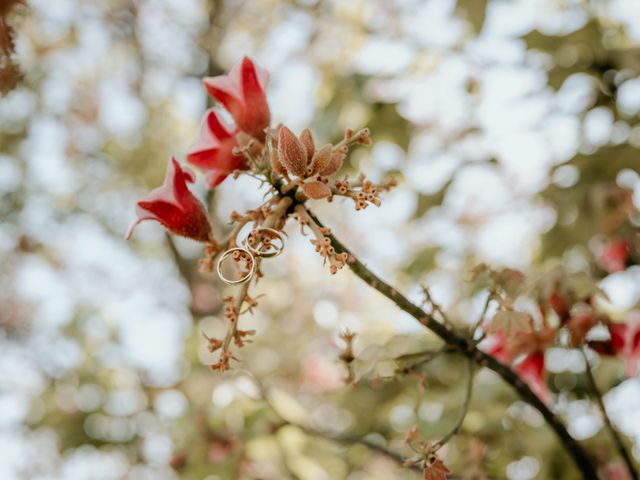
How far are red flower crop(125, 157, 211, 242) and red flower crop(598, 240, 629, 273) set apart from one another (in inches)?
32.9

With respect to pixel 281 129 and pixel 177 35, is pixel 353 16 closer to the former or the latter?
pixel 177 35

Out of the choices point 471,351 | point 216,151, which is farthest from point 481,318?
point 216,151

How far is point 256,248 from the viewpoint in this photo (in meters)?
0.65

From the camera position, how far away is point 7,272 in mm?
3240

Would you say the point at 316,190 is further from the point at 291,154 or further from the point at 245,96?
the point at 245,96

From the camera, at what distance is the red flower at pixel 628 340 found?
98 centimetres

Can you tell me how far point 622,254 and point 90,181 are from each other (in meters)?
2.48

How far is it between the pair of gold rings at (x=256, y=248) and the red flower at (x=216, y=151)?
13cm

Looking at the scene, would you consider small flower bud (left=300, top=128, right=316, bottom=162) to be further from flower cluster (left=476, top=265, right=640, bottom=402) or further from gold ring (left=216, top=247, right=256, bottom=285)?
flower cluster (left=476, top=265, right=640, bottom=402)

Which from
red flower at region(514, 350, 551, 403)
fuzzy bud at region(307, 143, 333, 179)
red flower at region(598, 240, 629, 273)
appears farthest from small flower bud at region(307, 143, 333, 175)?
red flower at region(598, 240, 629, 273)

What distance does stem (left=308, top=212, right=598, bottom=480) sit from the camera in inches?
25.6

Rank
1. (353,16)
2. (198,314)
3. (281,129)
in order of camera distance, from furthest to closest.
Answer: (198,314) → (353,16) → (281,129)

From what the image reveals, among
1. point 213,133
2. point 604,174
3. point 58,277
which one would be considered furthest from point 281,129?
point 58,277

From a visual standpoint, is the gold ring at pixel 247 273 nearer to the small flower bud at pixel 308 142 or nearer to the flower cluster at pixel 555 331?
the small flower bud at pixel 308 142
